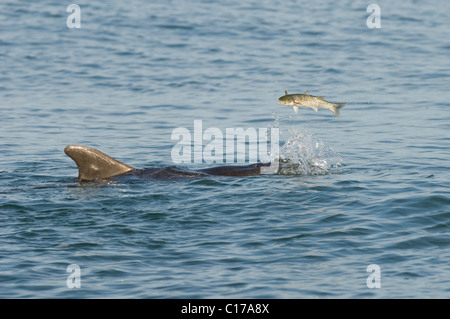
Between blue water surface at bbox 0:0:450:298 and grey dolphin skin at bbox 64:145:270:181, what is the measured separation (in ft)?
0.80

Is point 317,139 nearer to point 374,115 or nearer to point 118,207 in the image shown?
point 374,115

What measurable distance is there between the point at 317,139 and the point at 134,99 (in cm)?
Result: 668

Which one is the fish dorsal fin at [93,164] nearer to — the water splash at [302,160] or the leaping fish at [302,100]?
the water splash at [302,160]

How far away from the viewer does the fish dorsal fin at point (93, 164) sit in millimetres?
12500

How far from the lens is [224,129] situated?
18.1 meters

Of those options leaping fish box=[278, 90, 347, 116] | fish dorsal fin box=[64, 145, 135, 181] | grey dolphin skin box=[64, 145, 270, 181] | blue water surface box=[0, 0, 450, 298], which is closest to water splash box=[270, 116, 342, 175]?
blue water surface box=[0, 0, 450, 298]

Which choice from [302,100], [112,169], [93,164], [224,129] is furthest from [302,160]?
[224,129]

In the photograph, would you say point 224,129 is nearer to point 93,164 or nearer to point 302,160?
point 302,160

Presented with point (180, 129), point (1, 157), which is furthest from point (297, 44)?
point (1, 157)

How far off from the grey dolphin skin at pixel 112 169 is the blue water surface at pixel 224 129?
9.6 inches

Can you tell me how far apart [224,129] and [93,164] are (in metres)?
5.83
